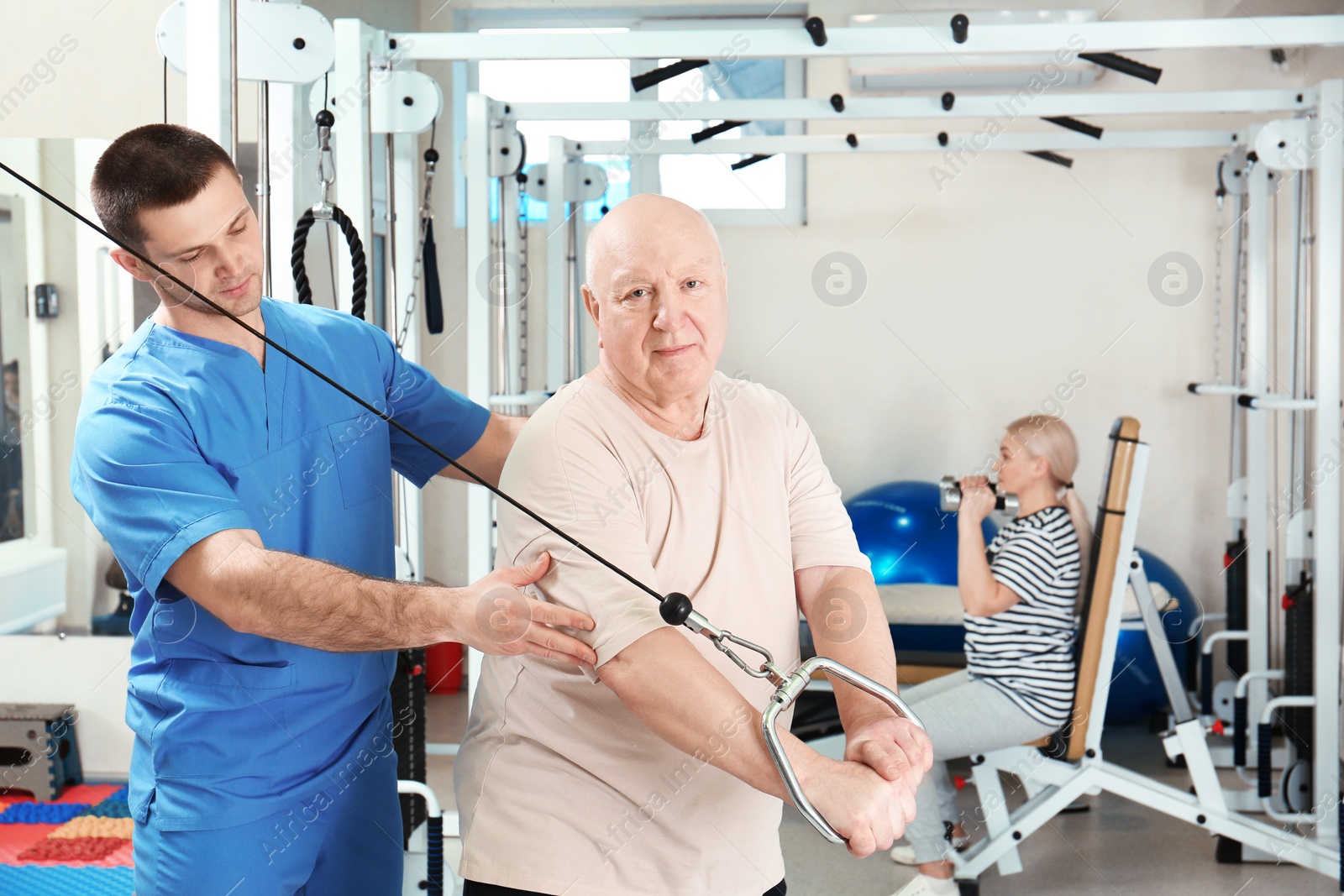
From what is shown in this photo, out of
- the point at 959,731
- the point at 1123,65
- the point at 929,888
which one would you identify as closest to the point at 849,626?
the point at 959,731

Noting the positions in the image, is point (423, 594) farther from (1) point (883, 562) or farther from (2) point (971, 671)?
(1) point (883, 562)

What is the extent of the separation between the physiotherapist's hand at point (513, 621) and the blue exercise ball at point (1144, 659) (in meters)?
3.23

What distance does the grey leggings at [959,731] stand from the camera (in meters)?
2.54

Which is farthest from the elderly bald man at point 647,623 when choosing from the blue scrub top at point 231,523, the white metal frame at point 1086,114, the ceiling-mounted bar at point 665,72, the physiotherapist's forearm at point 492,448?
the ceiling-mounted bar at point 665,72

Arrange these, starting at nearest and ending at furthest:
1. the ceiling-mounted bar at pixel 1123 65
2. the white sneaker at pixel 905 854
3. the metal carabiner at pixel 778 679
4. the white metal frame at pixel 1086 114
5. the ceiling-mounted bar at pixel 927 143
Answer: the metal carabiner at pixel 778 679
the white metal frame at pixel 1086 114
the ceiling-mounted bar at pixel 1123 65
the white sneaker at pixel 905 854
the ceiling-mounted bar at pixel 927 143

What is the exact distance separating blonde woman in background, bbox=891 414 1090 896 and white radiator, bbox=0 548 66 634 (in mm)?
2716

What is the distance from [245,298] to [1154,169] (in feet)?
14.3

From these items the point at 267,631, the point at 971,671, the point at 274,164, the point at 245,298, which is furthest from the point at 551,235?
the point at 267,631

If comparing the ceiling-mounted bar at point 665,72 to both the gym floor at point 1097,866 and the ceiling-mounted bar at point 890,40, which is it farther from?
the gym floor at point 1097,866

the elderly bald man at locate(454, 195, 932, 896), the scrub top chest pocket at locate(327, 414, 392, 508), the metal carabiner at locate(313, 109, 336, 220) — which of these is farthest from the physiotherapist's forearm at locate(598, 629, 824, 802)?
the metal carabiner at locate(313, 109, 336, 220)

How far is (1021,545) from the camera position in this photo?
262 cm

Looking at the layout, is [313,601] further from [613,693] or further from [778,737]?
[778,737]

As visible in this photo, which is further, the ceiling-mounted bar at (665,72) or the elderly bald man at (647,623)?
the ceiling-mounted bar at (665,72)

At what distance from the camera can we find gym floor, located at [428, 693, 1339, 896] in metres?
2.68
